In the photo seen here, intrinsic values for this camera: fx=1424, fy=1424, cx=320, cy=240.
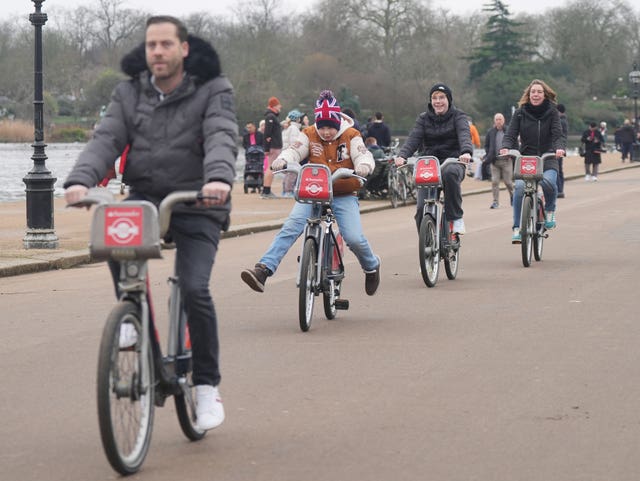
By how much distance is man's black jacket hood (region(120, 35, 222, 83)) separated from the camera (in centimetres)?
561

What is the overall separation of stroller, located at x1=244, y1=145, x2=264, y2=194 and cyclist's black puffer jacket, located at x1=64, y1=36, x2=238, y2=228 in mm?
23163

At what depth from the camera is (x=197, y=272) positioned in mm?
5582

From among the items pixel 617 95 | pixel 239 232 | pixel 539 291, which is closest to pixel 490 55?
pixel 617 95

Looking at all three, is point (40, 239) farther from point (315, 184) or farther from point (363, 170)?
point (363, 170)

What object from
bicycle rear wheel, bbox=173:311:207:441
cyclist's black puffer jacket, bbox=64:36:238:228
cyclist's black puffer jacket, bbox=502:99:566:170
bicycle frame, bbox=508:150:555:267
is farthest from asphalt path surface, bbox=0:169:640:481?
cyclist's black puffer jacket, bbox=502:99:566:170

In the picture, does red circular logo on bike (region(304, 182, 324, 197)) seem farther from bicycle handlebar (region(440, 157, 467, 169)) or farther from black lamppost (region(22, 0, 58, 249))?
black lamppost (region(22, 0, 58, 249))

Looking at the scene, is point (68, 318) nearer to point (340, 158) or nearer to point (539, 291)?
point (340, 158)

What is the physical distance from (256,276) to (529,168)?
4.67 metres

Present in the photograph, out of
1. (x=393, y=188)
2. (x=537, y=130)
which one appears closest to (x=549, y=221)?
(x=537, y=130)

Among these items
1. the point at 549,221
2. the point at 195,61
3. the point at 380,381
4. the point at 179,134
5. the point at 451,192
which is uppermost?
the point at 195,61

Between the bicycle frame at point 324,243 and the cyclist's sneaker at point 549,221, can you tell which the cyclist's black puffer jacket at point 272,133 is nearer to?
the cyclist's sneaker at point 549,221

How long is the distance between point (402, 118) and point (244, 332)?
94143 mm

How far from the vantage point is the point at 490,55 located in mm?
116312

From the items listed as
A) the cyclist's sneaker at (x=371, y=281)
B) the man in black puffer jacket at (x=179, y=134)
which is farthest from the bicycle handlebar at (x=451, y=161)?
the man in black puffer jacket at (x=179, y=134)
